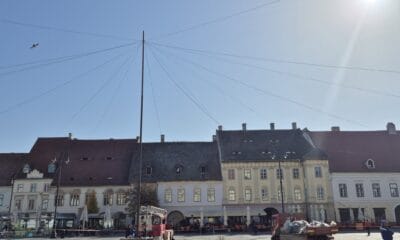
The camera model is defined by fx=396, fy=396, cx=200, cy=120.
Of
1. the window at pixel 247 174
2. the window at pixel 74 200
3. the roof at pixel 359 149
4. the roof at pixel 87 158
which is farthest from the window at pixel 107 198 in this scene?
the roof at pixel 359 149

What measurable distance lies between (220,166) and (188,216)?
7777 mm

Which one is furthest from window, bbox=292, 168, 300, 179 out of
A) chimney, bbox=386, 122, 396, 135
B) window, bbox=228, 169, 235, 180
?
chimney, bbox=386, 122, 396, 135

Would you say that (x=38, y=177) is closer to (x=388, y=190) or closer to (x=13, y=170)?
(x=13, y=170)

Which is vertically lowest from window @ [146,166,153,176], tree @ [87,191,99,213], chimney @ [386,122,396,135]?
Answer: tree @ [87,191,99,213]

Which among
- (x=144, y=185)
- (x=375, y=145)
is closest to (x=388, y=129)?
(x=375, y=145)

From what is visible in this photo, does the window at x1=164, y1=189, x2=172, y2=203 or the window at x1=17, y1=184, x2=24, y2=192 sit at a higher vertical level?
the window at x1=17, y1=184, x2=24, y2=192

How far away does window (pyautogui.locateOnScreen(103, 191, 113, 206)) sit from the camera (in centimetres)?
5053

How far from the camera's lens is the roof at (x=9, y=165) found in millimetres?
52562

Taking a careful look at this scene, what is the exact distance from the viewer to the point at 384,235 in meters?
15.3

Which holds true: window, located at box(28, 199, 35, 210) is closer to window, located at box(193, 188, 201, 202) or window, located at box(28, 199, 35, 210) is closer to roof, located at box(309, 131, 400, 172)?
window, located at box(193, 188, 201, 202)

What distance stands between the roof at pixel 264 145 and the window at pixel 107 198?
1514 centimetres

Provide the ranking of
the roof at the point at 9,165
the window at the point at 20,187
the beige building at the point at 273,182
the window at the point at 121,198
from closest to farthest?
the beige building at the point at 273,182
the window at the point at 121,198
the window at the point at 20,187
the roof at the point at 9,165

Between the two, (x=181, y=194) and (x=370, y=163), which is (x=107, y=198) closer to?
(x=181, y=194)

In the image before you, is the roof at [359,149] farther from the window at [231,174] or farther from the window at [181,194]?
the window at [181,194]
